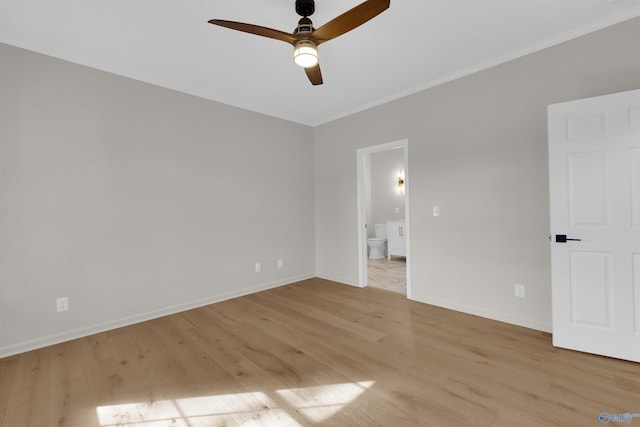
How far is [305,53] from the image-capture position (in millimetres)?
1950

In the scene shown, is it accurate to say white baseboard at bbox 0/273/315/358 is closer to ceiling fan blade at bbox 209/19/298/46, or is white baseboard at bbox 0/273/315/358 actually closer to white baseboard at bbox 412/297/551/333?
white baseboard at bbox 412/297/551/333

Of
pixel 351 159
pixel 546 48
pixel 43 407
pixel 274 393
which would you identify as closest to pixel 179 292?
pixel 43 407

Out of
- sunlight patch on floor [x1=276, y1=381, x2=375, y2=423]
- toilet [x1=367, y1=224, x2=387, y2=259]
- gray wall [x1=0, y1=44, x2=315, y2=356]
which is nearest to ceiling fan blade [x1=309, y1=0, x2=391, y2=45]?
gray wall [x1=0, y1=44, x2=315, y2=356]

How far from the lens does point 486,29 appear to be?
2.40 meters

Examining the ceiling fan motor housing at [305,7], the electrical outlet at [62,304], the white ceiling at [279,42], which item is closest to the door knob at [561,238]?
the white ceiling at [279,42]

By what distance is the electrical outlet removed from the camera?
8.56ft

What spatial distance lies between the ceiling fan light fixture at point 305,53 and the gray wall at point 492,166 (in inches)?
78.2

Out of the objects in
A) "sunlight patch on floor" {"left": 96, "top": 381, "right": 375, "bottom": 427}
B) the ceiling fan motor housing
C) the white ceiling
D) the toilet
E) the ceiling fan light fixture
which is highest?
the white ceiling

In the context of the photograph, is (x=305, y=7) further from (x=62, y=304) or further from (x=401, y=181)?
(x=401, y=181)

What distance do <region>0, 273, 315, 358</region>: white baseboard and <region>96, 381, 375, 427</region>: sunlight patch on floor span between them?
4.36ft

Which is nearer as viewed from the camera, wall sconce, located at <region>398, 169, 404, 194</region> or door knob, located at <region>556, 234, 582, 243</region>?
door knob, located at <region>556, 234, 582, 243</region>

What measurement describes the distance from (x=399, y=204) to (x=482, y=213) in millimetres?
3628

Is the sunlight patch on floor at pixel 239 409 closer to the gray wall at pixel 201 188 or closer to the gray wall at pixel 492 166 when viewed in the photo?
the gray wall at pixel 201 188

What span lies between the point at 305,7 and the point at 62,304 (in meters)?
3.34
